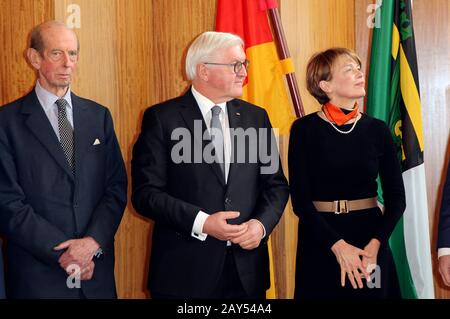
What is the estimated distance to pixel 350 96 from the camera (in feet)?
9.92

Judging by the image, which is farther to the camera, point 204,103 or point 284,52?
point 284,52

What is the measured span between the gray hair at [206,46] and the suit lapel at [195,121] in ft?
0.48

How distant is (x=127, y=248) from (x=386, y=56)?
2.08m

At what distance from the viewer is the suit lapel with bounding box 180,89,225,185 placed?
9.21 ft

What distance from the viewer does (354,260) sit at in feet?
9.30

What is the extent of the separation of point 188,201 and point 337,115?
0.85 m

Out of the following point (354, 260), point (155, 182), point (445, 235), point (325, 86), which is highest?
point (325, 86)

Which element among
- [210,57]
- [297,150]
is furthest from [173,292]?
[210,57]

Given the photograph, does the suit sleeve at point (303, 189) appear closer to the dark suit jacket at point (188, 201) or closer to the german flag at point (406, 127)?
the dark suit jacket at point (188, 201)

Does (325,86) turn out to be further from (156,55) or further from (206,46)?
(156,55)

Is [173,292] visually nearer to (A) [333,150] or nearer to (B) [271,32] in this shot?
(A) [333,150]

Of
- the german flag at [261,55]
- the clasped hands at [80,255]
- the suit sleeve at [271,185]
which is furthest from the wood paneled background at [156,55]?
the suit sleeve at [271,185]

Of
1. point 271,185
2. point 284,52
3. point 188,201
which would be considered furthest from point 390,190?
point 284,52

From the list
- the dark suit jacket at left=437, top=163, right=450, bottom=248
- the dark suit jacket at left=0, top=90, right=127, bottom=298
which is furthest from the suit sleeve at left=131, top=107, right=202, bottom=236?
the dark suit jacket at left=437, top=163, right=450, bottom=248
